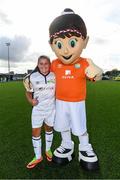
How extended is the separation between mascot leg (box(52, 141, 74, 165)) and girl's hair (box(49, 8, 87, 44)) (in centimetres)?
169

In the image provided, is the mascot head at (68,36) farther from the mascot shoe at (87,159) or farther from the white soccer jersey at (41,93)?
the mascot shoe at (87,159)

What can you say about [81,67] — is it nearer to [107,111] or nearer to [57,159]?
[57,159]

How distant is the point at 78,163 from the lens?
182 inches

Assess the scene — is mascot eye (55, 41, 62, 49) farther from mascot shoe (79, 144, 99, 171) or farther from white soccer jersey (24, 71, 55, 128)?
mascot shoe (79, 144, 99, 171)

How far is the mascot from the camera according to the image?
4.36 m

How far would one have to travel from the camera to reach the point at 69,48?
4352 millimetres

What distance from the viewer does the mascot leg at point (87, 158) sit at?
439 cm

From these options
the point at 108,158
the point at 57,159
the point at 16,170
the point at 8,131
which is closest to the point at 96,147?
the point at 108,158

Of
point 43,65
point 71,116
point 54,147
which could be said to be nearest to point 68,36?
point 43,65

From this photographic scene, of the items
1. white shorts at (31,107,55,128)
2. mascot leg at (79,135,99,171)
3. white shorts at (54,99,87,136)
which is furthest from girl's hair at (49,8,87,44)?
mascot leg at (79,135,99,171)

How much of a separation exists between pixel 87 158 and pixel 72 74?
1.21 m

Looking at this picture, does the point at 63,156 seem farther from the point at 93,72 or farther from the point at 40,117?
the point at 93,72

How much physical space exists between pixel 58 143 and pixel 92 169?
1.37 metres

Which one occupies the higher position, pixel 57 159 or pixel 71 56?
pixel 71 56
